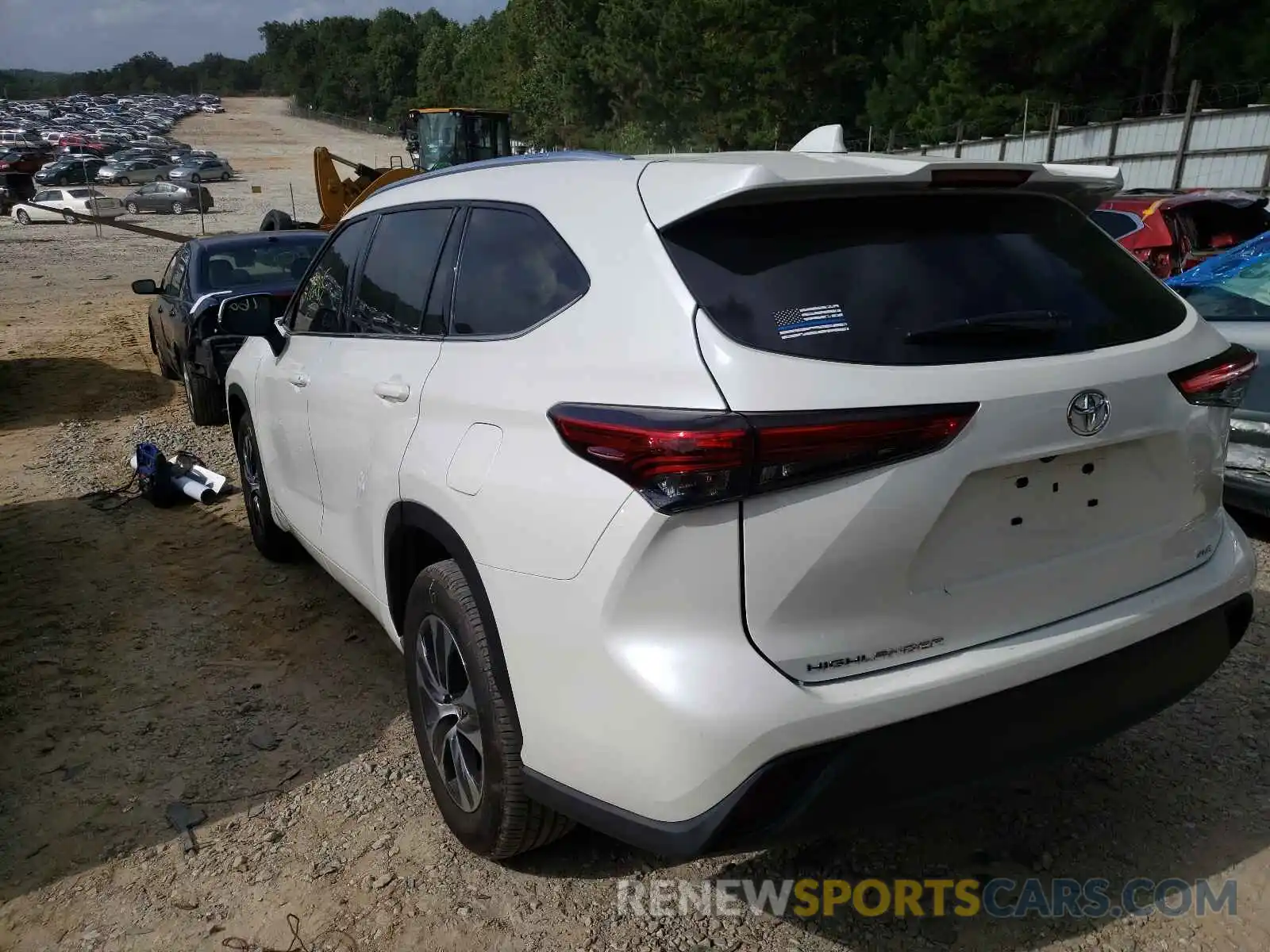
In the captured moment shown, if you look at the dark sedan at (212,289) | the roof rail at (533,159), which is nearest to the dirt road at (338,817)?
the roof rail at (533,159)

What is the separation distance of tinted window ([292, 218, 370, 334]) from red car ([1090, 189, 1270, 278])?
720cm

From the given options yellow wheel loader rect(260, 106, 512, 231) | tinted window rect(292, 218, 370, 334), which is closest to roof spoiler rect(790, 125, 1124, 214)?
tinted window rect(292, 218, 370, 334)

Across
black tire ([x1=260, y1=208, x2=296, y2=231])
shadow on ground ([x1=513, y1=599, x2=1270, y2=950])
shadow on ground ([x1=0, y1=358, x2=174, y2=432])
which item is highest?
black tire ([x1=260, y1=208, x2=296, y2=231])

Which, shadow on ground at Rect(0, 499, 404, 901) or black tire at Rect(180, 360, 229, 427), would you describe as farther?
black tire at Rect(180, 360, 229, 427)

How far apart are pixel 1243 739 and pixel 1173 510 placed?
1.33 m

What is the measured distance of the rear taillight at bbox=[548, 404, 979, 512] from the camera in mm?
1881

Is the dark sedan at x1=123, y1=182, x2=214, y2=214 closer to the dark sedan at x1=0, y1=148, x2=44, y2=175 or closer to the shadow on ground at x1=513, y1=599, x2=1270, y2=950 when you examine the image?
the dark sedan at x1=0, y1=148, x2=44, y2=175

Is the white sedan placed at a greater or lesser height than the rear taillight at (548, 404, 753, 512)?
lesser

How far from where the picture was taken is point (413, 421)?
2752mm

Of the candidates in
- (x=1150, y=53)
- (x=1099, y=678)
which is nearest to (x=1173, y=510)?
(x=1099, y=678)

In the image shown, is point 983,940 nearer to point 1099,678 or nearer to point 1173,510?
point 1099,678

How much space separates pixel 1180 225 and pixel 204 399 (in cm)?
868

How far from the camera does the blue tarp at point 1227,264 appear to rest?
5.11 m

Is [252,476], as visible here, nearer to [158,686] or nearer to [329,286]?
[158,686]
